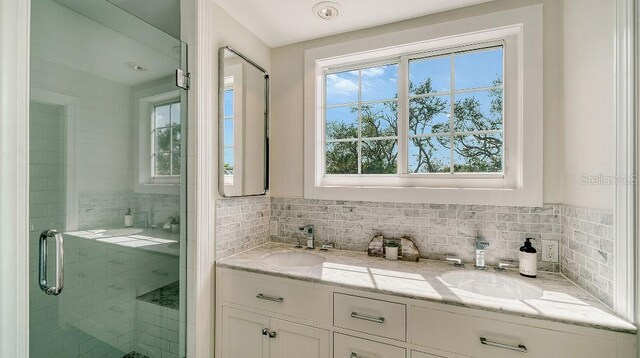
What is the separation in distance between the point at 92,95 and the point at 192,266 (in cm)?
97

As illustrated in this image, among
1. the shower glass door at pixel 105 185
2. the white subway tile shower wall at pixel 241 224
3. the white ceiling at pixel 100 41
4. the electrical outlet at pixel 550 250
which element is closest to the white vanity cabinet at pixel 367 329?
the white subway tile shower wall at pixel 241 224

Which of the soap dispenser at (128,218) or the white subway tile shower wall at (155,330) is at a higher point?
the soap dispenser at (128,218)

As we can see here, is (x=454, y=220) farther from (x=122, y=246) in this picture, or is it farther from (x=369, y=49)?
(x=122, y=246)

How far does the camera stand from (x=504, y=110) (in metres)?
1.64

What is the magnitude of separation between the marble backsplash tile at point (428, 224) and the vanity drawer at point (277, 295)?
0.61m

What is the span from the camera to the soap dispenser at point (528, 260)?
1427 mm

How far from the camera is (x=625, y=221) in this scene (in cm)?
102

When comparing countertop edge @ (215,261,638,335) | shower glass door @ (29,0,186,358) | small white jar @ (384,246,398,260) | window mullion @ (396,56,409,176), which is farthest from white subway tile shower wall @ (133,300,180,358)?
window mullion @ (396,56,409,176)

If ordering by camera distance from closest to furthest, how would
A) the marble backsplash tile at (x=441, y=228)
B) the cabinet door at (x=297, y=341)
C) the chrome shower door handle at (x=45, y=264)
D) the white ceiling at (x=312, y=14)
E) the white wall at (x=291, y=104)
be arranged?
the chrome shower door handle at (x=45, y=264) < the marble backsplash tile at (x=441, y=228) < the cabinet door at (x=297, y=341) < the white ceiling at (x=312, y=14) < the white wall at (x=291, y=104)

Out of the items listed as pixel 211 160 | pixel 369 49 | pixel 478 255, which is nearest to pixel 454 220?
pixel 478 255

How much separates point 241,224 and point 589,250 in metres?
1.86

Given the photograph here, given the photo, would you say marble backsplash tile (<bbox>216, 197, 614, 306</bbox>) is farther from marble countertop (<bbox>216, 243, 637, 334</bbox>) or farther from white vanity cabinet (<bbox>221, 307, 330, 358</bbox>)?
white vanity cabinet (<bbox>221, 307, 330, 358</bbox>)

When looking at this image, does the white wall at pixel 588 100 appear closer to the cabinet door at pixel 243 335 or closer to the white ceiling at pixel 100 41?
the cabinet door at pixel 243 335

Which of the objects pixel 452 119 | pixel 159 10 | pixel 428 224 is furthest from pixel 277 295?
pixel 159 10
